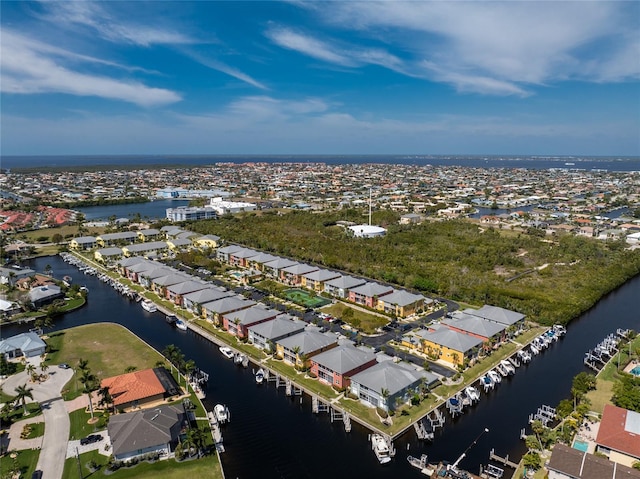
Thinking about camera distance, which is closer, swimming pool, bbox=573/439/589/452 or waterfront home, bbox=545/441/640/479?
waterfront home, bbox=545/441/640/479

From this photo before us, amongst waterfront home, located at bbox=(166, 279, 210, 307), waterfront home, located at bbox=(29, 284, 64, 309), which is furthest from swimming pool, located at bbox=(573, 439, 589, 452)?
waterfront home, located at bbox=(29, 284, 64, 309)

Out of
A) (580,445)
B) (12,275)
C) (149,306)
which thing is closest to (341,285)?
(149,306)

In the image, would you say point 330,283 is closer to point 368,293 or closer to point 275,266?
point 368,293

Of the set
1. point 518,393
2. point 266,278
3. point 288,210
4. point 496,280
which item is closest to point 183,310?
point 266,278

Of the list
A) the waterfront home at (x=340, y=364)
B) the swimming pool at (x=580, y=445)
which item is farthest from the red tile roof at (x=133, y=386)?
the swimming pool at (x=580, y=445)

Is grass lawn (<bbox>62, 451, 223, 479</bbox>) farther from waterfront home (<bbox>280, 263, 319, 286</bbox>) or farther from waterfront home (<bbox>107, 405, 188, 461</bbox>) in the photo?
waterfront home (<bbox>280, 263, 319, 286</bbox>)

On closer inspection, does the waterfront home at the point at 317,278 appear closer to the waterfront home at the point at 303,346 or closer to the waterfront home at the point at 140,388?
the waterfront home at the point at 303,346
